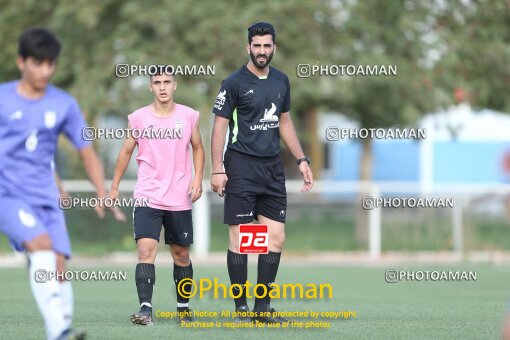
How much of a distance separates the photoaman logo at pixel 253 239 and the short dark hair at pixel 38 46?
328 cm

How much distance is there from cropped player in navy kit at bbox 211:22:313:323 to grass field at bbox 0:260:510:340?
0.68 metres

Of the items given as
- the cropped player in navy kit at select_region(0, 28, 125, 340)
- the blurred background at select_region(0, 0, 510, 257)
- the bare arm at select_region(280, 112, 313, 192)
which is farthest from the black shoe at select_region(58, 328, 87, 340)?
the blurred background at select_region(0, 0, 510, 257)

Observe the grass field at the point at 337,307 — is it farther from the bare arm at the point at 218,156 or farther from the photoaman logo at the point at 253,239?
the bare arm at the point at 218,156

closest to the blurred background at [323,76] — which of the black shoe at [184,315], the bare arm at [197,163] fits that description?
the black shoe at [184,315]

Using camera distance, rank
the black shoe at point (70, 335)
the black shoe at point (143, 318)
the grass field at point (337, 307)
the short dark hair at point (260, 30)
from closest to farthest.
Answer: the black shoe at point (70, 335) < the grass field at point (337, 307) < the black shoe at point (143, 318) < the short dark hair at point (260, 30)

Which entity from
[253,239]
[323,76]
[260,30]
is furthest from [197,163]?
[323,76]

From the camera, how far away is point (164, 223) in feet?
33.8

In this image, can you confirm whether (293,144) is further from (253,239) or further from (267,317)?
(267,317)

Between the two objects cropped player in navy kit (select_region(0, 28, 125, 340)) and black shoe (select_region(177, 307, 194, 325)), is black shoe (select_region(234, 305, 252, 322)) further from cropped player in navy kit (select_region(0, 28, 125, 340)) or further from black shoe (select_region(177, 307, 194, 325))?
cropped player in navy kit (select_region(0, 28, 125, 340))

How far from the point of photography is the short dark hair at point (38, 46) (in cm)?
725

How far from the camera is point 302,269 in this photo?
2041 cm

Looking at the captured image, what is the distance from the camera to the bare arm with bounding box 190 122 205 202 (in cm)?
1011

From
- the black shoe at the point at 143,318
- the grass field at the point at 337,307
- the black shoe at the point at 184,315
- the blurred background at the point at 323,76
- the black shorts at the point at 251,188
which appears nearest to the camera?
the grass field at the point at 337,307

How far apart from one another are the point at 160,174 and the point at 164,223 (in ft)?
1.54
